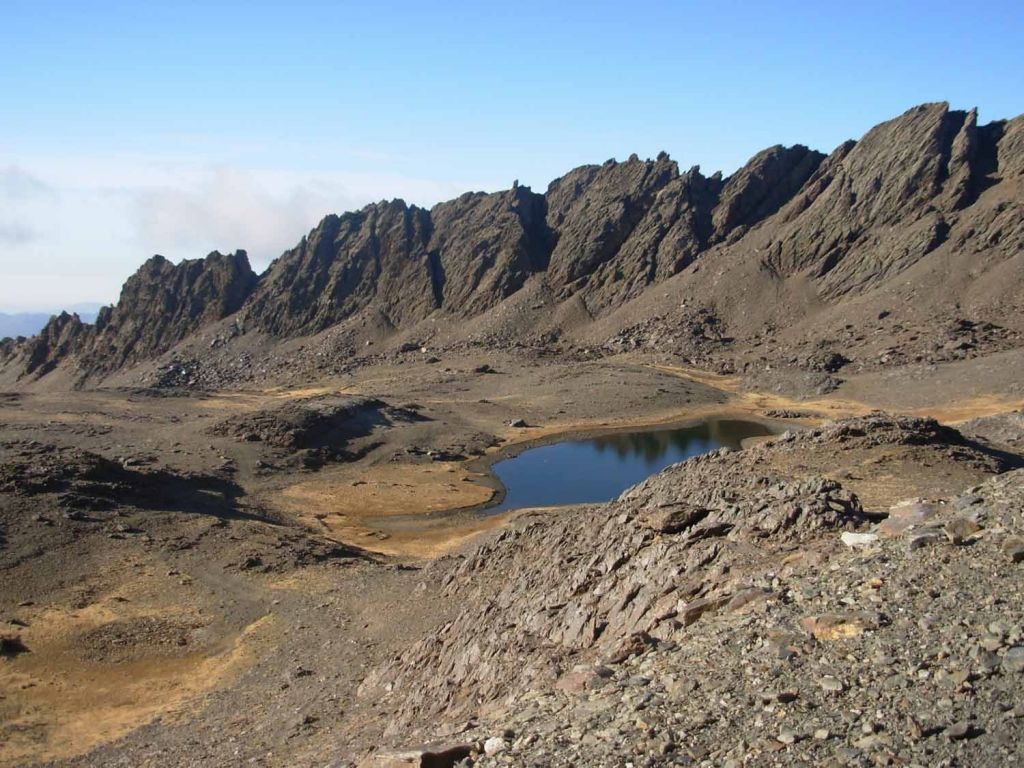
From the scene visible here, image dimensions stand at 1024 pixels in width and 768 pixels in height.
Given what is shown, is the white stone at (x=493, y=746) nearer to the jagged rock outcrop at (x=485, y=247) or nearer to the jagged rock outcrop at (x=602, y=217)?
the jagged rock outcrop at (x=602, y=217)

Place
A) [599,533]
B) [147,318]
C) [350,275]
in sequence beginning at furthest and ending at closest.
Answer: [350,275], [147,318], [599,533]

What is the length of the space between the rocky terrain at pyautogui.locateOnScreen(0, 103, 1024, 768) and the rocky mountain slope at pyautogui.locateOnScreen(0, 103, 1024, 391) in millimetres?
742

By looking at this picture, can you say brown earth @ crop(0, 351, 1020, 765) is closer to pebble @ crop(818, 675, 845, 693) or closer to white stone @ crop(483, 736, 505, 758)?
white stone @ crop(483, 736, 505, 758)

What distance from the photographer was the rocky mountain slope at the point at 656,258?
116625mm

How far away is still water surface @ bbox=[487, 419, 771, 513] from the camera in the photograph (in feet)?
210

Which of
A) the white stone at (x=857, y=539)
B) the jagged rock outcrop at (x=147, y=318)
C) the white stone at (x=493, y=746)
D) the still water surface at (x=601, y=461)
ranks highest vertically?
the jagged rock outcrop at (x=147, y=318)

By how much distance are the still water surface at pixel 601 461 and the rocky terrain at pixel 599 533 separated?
3042 millimetres

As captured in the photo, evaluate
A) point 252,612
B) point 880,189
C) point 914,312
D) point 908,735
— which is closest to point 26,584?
point 252,612

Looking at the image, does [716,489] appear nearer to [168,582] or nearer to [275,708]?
[275,708]

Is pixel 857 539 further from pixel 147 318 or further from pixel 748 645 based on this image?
pixel 147 318

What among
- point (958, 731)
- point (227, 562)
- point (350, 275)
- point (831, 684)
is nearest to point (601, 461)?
point (227, 562)

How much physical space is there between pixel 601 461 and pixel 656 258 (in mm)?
75458

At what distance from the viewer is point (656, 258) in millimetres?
142500

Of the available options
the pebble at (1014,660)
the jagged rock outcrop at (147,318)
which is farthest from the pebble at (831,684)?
the jagged rock outcrop at (147,318)
